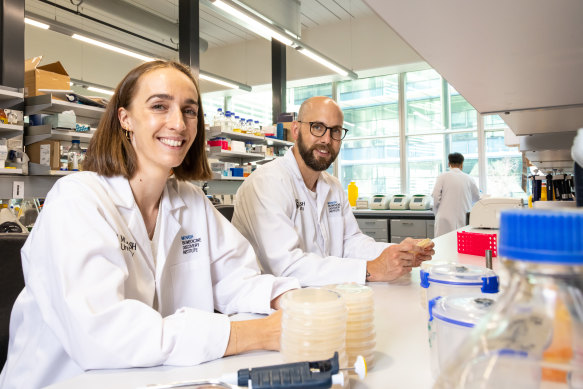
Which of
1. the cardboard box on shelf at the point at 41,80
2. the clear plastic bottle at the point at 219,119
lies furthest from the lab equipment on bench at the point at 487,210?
the cardboard box on shelf at the point at 41,80

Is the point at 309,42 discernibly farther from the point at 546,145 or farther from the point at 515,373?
the point at 515,373

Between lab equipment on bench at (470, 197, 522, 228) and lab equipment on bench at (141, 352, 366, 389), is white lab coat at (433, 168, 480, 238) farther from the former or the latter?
lab equipment on bench at (141, 352, 366, 389)

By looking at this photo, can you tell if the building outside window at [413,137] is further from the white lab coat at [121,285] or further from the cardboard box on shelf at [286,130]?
the white lab coat at [121,285]

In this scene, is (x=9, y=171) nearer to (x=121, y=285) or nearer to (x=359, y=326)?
(x=121, y=285)

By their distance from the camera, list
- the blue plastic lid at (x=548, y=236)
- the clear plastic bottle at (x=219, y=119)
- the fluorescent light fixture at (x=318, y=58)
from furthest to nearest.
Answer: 1. the fluorescent light fixture at (x=318, y=58)
2. the clear plastic bottle at (x=219, y=119)
3. the blue plastic lid at (x=548, y=236)

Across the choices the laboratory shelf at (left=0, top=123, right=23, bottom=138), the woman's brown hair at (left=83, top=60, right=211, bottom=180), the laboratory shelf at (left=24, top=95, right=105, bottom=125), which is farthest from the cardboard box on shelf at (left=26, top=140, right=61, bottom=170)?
the woman's brown hair at (left=83, top=60, right=211, bottom=180)

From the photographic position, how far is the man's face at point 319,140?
2.07 meters

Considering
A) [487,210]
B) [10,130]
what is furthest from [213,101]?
[487,210]

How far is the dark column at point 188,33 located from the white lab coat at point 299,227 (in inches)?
146

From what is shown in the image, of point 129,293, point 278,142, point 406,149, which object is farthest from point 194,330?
point 406,149

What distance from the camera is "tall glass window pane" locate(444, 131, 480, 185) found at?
7547 mm

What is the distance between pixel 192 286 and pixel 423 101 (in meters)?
7.44

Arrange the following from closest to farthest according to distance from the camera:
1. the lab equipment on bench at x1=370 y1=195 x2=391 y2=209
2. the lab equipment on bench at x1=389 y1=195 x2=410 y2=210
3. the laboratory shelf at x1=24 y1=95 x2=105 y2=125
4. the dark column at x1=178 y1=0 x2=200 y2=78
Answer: the laboratory shelf at x1=24 y1=95 x2=105 y2=125
the dark column at x1=178 y1=0 x2=200 y2=78
the lab equipment on bench at x1=389 y1=195 x2=410 y2=210
the lab equipment on bench at x1=370 y1=195 x2=391 y2=209

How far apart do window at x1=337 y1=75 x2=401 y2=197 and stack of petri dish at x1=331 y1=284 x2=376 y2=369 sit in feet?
24.9
